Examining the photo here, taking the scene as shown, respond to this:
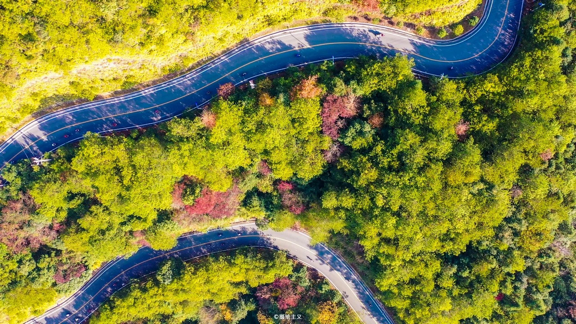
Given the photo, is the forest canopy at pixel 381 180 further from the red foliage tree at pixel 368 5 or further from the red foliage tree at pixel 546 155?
the red foliage tree at pixel 368 5

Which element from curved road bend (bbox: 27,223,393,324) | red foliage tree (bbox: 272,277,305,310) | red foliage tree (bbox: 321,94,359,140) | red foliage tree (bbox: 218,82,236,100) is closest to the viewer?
red foliage tree (bbox: 321,94,359,140)

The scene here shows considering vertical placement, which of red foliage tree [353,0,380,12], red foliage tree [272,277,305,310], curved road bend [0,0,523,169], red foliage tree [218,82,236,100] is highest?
red foliage tree [353,0,380,12]

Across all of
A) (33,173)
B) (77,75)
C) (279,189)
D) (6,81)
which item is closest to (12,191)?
(33,173)

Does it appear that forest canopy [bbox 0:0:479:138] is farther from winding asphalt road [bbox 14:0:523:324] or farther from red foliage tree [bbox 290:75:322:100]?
red foliage tree [bbox 290:75:322:100]

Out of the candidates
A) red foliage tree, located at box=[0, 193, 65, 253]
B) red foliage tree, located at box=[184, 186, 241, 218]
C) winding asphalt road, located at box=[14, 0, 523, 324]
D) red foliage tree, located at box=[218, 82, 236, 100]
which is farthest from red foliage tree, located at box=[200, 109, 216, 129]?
red foliage tree, located at box=[0, 193, 65, 253]

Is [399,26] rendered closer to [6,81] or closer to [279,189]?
[279,189]

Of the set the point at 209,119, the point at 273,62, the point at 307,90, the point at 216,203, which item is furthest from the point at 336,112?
the point at 216,203

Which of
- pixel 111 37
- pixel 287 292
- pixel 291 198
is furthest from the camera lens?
pixel 287 292

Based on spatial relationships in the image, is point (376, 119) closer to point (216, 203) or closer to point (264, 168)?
point (264, 168)
